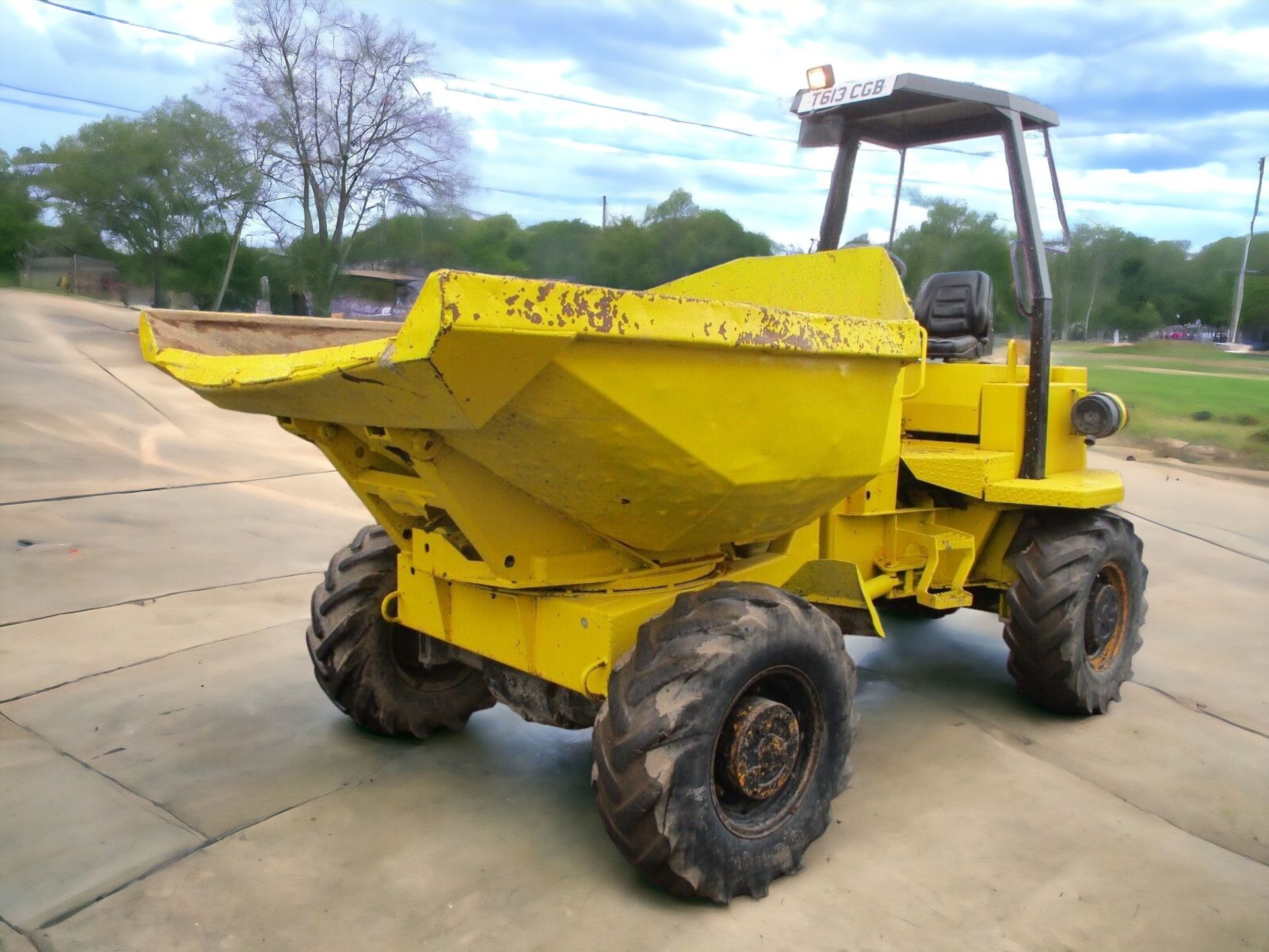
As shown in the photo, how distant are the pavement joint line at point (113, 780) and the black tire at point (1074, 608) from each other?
312cm

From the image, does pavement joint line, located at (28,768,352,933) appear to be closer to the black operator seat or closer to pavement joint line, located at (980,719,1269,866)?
pavement joint line, located at (980,719,1269,866)

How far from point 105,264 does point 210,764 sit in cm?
1273

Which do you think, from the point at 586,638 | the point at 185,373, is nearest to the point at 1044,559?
the point at 586,638

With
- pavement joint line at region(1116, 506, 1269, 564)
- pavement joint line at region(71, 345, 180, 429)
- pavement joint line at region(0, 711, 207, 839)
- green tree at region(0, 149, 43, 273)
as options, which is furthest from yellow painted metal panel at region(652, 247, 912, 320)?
green tree at region(0, 149, 43, 273)

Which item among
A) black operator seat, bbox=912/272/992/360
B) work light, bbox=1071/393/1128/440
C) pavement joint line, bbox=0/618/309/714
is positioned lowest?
pavement joint line, bbox=0/618/309/714

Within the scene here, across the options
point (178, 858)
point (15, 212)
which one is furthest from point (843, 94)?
point (15, 212)

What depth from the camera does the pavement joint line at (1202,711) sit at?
4094 millimetres

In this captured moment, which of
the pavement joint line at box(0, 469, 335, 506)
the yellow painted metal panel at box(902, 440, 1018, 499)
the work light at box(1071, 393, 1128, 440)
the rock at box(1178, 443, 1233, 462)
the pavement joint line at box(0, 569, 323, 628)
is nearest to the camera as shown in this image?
the yellow painted metal panel at box(902, 440, 1018, 499)

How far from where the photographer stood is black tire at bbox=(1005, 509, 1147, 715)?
392cm

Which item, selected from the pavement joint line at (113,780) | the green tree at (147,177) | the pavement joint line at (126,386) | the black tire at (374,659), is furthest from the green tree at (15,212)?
the black tire at (374,659)

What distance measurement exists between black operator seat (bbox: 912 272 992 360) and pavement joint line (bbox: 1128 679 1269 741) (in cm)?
179

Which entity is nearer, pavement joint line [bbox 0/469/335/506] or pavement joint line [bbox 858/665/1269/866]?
pavement joint line [bbox 858/665/1269/866]

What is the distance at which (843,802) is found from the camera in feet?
10.7

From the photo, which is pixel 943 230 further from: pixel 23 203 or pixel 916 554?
pixel 23 203
